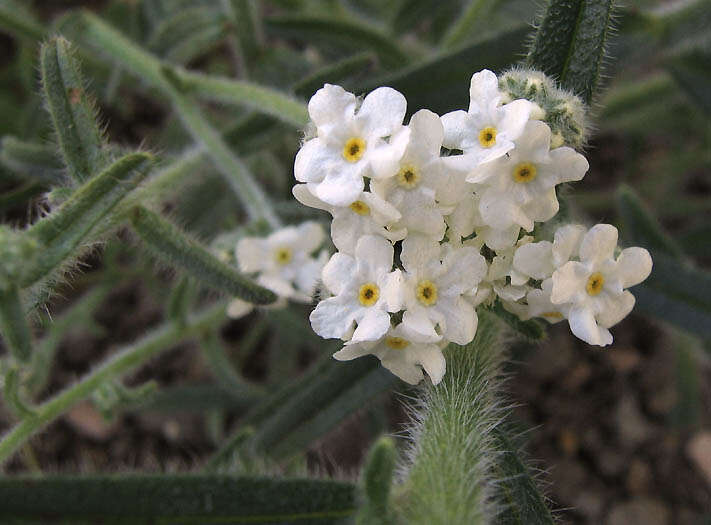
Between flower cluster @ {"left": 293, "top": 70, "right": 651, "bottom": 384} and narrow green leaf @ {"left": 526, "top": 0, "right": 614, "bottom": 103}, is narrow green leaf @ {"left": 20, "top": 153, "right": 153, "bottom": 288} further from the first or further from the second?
narrow green leaf @ {"left": 526, "top": 0, "right": 614, "bottom": 103}

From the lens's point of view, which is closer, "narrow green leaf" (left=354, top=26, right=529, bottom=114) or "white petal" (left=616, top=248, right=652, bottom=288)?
"white petal" (left=616, top=248, right=652, bottom=288)

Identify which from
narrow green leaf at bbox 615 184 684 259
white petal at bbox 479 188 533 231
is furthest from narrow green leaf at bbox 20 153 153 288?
narrow green leaf at bbox 615 184 684 259

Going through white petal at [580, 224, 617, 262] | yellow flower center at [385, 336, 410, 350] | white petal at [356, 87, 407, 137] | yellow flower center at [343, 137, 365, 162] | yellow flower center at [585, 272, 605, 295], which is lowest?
yellow flower center at [385, 336, 410, 350]

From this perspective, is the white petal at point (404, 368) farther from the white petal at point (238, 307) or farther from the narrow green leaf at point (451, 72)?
the narrow green leaf at point (451, 72)

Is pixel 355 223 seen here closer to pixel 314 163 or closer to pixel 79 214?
pixel 314 163

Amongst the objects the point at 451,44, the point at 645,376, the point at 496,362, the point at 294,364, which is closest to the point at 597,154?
the point at 645,376
